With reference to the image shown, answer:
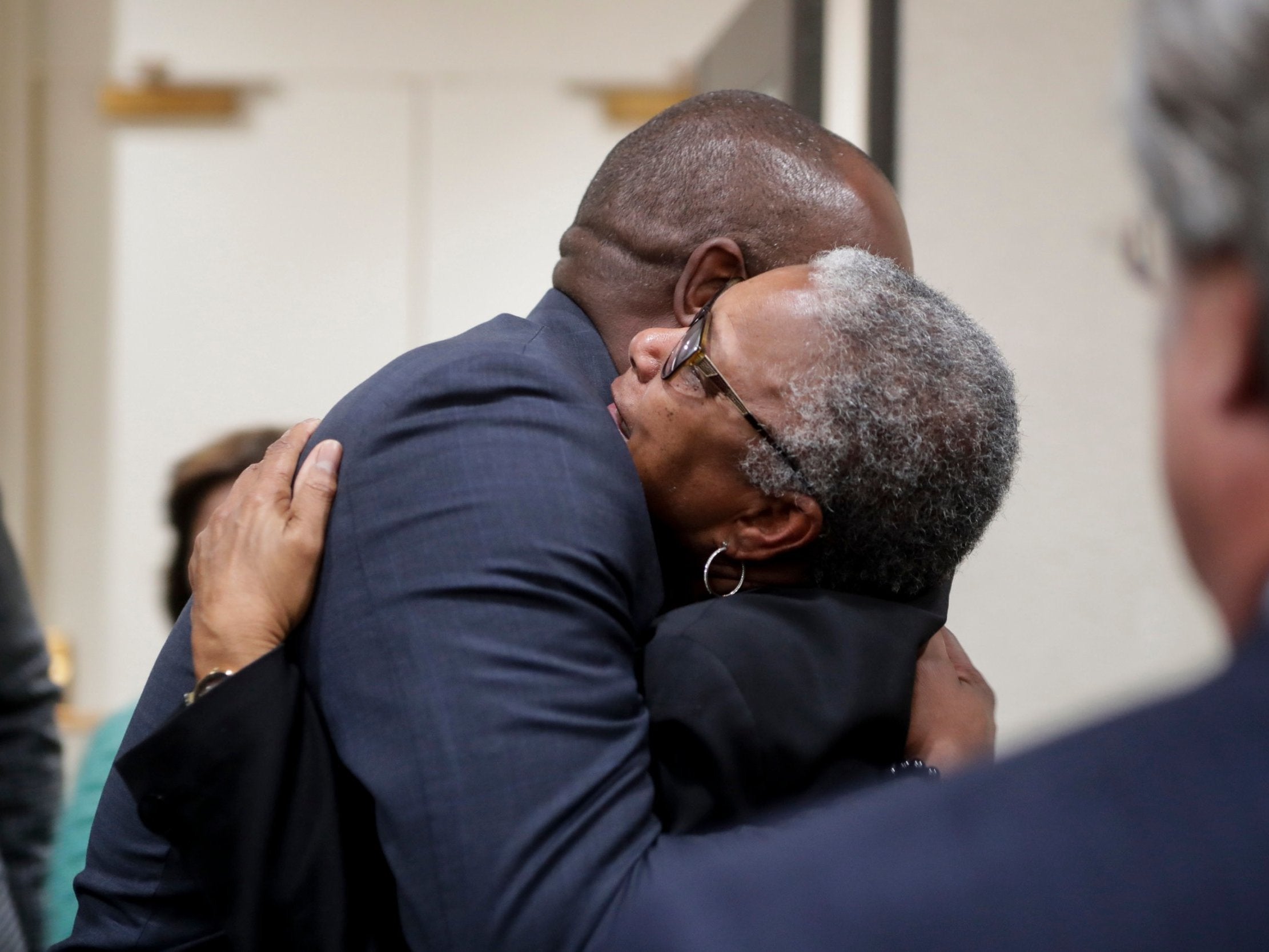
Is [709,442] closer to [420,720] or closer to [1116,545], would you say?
[420,720]

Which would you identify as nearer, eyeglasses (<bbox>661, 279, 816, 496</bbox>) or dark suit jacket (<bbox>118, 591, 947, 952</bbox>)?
dark suit jacket (<bbox>118, 591, 947, 952</bbox>)

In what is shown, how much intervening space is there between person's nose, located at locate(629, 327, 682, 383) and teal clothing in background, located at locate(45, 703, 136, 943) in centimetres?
92

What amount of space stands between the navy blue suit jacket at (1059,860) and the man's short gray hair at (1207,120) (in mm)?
136

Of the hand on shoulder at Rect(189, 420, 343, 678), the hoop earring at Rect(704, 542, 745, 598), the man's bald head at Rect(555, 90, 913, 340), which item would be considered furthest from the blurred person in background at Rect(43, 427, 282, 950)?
the hoop earring at Rect(704, 542, 745, 598)

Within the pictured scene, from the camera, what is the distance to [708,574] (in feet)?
3.46

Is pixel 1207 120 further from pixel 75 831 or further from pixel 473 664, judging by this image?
pixel 75 831

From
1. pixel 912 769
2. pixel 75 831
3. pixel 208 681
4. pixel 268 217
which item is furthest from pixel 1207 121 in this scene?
pixel 268 217

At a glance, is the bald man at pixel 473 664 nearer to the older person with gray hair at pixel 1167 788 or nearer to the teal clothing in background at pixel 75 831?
the older person with gray hair at pixel 1167 788

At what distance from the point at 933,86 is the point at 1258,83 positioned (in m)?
1.70

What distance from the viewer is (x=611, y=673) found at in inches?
34.1

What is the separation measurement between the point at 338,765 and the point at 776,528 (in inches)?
14.6

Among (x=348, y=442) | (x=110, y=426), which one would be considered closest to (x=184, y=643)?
(x=348, y=442)

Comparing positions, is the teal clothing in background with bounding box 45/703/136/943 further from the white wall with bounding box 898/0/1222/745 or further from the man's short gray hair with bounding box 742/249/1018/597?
the white wall with bounding box 898/0/1222/745

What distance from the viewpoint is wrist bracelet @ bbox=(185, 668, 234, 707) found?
913mm
